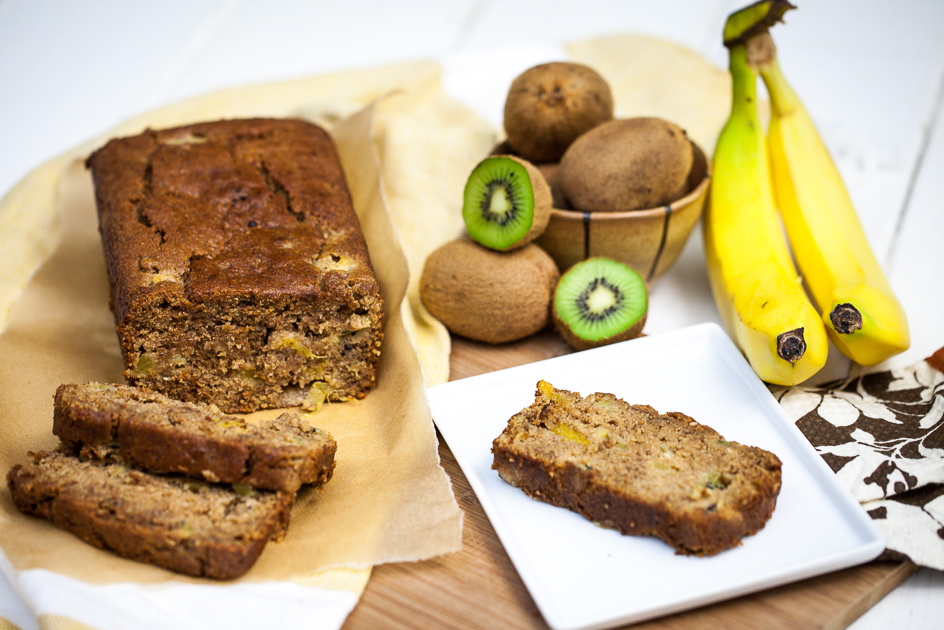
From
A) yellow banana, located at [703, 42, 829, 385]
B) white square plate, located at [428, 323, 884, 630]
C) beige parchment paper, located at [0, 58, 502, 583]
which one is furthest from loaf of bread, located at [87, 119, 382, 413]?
yellow banana, located at [703, 42, 829, 385]

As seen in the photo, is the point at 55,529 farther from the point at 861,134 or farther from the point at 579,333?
the point at 861,134

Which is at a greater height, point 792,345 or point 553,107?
point 553,107

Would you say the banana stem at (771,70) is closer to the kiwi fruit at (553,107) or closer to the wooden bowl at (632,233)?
the wooden bowl at (632,233)

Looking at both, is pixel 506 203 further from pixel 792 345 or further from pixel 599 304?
pixel 792 345

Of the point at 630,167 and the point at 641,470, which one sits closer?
the point at 641,470

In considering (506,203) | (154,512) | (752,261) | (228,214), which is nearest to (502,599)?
(154,512)

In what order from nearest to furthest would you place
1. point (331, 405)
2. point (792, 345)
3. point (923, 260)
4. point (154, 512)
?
point (154, 512) < point (792, 345) < point (331, 405) < point (923, 260)

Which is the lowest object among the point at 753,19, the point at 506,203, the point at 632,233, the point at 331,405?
the point at 331,405

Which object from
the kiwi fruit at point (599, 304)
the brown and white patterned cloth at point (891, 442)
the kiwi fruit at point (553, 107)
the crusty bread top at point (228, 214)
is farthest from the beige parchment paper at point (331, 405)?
the brown and white patterned cloth at point (891, 442)
